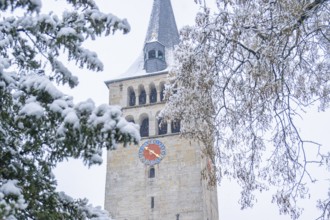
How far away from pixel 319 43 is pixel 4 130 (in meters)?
3.73

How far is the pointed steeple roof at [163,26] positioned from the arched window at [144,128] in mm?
4913

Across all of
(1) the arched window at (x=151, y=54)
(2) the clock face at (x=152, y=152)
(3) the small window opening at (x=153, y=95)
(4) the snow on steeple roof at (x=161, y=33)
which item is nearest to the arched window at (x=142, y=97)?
(3) the small window opening at (x=153, y=95)

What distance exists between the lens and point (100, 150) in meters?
3.87

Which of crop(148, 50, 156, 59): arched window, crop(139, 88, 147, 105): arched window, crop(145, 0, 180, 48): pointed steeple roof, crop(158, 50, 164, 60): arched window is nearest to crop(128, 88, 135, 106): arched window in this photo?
crop(139, 88, 147, 105): arched window

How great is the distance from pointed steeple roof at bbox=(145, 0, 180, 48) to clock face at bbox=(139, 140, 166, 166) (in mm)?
6350

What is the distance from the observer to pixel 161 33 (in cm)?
2605

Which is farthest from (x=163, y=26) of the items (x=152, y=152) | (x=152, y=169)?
(x=152, y=169)

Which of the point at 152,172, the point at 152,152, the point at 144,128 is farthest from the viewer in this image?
the point at 144,128

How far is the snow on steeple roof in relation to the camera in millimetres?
23938

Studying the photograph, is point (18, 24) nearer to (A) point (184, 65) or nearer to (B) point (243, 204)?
(A) point (184, 65)

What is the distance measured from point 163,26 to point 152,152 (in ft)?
28.8

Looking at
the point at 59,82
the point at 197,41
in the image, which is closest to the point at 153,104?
the point at 197,41

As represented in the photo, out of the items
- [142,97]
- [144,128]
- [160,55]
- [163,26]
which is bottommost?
[144,128]

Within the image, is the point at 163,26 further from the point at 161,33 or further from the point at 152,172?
the point at 152,172
